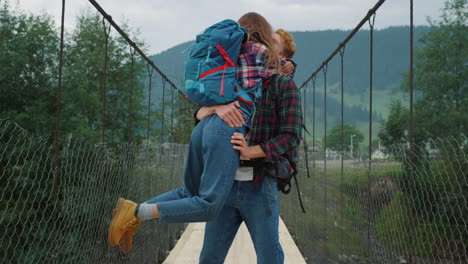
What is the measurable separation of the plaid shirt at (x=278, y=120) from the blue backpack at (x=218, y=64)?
15 cm

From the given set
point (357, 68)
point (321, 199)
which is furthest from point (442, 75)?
point (357, 68)

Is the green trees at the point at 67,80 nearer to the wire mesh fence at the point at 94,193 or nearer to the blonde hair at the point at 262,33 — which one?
the wire mesh fence at the point at 94,193

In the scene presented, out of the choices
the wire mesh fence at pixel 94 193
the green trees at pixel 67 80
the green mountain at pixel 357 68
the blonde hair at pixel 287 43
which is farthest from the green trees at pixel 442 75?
the green mountain at pixel 357 68

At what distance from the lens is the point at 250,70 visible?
50.4 inches

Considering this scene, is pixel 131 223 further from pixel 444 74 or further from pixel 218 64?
pixel 444 74

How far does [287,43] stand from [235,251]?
208cm

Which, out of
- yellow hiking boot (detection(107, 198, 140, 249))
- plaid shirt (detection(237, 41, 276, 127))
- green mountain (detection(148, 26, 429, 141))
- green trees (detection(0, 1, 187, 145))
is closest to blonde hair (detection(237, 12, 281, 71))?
plaid shirt (detection(237, 41, 276, 127))

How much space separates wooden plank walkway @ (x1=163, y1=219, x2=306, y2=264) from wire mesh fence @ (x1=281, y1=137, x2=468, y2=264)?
0.25m

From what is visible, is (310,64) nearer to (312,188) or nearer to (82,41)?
(82,41)

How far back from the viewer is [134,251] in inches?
94.3

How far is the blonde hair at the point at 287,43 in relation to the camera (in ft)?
4.83

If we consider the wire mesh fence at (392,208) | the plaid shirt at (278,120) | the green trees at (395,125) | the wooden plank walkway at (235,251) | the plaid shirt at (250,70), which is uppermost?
the green trees at (395,125)

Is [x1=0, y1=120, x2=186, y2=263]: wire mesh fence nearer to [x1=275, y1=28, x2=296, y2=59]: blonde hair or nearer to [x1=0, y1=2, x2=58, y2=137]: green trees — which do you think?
[x1=275, y1=28, x2=296, y2=59]: blonde hair

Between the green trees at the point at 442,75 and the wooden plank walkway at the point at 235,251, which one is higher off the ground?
the green trees at the point at 442,75
